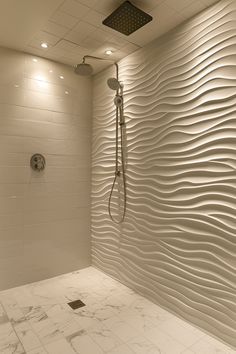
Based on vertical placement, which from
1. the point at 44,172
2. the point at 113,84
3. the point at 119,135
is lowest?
the point at 44,172

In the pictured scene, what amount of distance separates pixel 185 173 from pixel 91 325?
49.6 inches

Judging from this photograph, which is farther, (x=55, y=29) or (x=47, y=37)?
(x=47, y=37)

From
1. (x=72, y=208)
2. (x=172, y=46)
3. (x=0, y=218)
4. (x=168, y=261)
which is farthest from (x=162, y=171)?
(x=0, y=218)

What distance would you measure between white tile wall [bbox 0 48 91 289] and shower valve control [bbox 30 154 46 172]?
5cm

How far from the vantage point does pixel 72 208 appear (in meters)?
2.69

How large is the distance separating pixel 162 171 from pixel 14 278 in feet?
5.45

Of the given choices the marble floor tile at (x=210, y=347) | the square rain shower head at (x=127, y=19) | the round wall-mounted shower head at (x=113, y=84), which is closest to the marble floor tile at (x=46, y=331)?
the marble floor tile at (x=210, y=347)

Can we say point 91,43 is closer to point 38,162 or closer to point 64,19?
point 64,19

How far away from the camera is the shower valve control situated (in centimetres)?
240

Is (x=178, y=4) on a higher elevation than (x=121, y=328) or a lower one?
higher

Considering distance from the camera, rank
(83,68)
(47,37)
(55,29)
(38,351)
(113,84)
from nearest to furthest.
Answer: (38,351), (55,29), (47,37), (83,68), (113,84)

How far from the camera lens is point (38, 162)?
243cm

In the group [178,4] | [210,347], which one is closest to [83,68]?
[178,4]

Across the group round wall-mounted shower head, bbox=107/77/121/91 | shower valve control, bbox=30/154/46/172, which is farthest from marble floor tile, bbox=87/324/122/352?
round wall-mounted shower head, bbox=107/77/121/91
